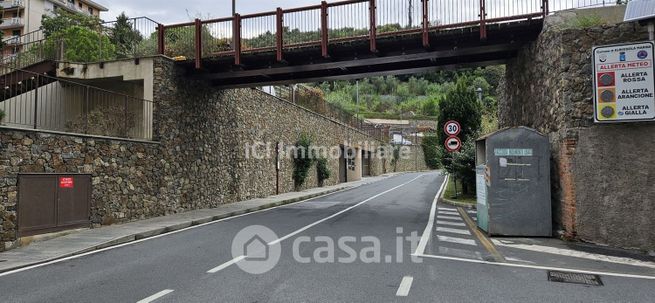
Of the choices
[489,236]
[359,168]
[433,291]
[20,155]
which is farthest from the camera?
[359,168]

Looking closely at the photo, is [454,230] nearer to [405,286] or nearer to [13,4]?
[405,286]

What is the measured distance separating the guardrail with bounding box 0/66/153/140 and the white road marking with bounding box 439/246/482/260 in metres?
10.2

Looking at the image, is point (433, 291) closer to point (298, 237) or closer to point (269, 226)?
point (298, 237)

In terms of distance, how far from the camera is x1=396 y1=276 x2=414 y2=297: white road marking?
6059mm

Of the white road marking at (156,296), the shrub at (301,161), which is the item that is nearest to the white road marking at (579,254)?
the white road marking at (156,296)

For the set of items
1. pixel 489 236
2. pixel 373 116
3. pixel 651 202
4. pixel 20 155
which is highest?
pixel 373 116

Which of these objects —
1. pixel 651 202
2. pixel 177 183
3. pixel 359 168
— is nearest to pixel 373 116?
pixel 359 168

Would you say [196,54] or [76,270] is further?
[196,54]

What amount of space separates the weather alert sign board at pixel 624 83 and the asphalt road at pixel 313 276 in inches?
136

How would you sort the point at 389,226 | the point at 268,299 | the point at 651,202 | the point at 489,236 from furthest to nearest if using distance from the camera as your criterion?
the point at 389,226 < the point at 489,236 < the point at 651,202 < the point at 268,299

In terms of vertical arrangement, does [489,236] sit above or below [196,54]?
below

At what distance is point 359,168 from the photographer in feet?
155

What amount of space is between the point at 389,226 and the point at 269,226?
3.29 meters

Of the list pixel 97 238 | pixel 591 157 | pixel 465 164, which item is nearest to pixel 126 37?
pixel 97 238
